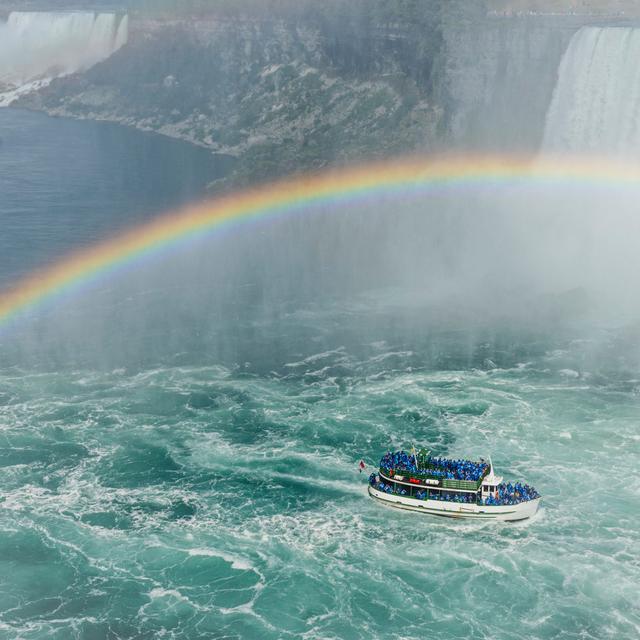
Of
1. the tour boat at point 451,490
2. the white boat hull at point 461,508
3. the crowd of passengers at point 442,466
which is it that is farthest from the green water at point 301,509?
the crowd of passengers at point 442,466

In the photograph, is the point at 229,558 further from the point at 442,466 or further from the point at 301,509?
the point at 442,466

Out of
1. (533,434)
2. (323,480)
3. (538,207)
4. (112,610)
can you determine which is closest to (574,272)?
(538,207)

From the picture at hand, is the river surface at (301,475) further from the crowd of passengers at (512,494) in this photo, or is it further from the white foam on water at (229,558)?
the crowd of passengers at (512,494)

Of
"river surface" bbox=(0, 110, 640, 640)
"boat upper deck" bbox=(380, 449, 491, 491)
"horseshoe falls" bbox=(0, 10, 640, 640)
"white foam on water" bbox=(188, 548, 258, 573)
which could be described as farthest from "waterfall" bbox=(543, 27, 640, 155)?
"white foam on water" bbox=(188, 548, 258, 573)

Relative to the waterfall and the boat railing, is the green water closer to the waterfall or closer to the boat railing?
the boat railing

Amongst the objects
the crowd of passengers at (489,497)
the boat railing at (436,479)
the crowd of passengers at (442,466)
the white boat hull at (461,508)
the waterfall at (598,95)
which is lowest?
the white boat hull at (461,508)
